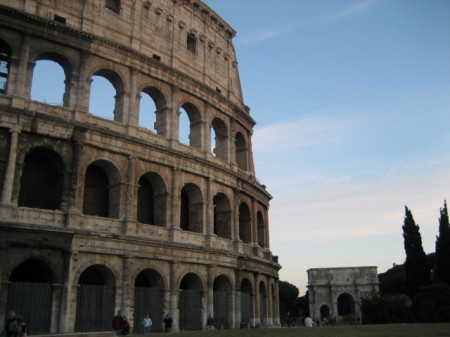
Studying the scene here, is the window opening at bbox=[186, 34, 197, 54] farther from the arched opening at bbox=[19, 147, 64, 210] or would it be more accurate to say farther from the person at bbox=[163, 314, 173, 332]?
the person at bbox=[163, 314, 173, 332]

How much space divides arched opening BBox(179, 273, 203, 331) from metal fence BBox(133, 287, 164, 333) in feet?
4.45

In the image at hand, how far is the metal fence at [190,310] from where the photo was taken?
2078 centimetres

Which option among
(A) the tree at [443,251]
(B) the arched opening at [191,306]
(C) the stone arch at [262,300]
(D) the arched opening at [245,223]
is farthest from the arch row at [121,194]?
(A) the tree at [443,251]

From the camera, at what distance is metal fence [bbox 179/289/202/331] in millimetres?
20781

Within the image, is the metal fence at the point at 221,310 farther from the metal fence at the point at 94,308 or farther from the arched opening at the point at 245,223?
the metal fence at the point at 94,308

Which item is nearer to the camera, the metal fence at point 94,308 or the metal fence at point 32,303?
the metal fence at point 32,303

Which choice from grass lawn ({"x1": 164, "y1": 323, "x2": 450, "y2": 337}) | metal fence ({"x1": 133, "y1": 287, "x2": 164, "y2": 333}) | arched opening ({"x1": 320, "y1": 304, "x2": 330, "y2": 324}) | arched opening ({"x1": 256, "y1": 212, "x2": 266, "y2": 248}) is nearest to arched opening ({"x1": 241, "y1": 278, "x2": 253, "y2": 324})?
arched opening ({"x1": 256, "y1": 212, "x2": 266, "y2": 248})

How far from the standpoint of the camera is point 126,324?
1564 centimetres

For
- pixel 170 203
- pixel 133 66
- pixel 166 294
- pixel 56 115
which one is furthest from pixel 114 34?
pixel 166 294

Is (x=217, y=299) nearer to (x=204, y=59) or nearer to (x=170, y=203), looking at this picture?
(x=170, y=203)

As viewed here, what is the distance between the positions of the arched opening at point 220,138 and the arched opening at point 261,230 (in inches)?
190

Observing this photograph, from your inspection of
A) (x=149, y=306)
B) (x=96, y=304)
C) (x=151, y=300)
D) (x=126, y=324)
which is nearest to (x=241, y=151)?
(x=151, y=300)

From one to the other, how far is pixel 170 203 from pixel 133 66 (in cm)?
631

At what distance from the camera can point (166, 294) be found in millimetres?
20000
